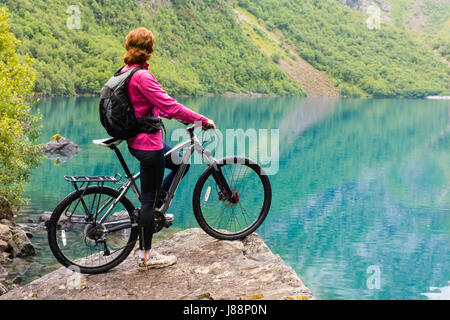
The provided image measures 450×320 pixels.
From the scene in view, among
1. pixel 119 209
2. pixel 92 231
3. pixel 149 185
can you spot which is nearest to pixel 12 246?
pixel 92 231

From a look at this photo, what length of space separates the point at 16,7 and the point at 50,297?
157470mm

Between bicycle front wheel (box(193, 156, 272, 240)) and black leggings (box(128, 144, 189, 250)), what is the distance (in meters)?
0.82

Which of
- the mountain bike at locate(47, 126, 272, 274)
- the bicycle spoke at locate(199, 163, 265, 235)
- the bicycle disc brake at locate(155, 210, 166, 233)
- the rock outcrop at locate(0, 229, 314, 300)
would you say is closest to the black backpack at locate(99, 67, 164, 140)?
the mountain bike at locate(47, 126, 272, 274)

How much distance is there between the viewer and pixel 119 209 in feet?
22.5

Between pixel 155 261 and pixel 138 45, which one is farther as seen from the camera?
pixel 155 261

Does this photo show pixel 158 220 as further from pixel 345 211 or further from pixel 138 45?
pixel 345 211

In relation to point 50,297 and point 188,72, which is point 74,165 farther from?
point 188,72

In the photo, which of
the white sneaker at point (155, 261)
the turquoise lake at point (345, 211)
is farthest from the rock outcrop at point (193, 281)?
the turquoise lake at point (345, 211)

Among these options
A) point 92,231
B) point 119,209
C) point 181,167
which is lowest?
point 92,231

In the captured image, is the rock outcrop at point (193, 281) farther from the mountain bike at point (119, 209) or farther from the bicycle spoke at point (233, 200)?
the bicycle spoke at point (233, 200)

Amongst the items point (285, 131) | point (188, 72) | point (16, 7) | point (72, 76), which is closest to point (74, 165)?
point (285, 131)

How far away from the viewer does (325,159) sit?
162ft

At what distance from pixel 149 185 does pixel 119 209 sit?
69 centimetres
